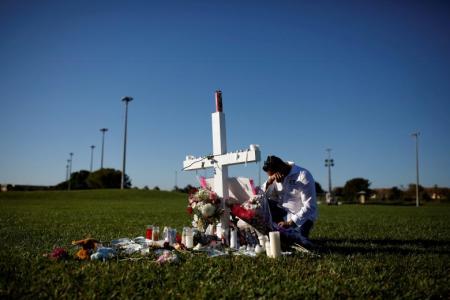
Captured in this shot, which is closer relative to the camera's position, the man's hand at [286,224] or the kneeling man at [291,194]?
the man's hand at [286,224]

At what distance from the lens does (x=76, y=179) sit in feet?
330

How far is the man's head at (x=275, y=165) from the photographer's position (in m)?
6.93

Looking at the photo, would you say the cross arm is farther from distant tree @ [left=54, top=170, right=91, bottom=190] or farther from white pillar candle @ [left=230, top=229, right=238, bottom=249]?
distant tree @ [left=54, top=170, right=91, bottom=190]

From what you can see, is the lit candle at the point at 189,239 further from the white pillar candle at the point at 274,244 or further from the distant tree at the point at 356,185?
the distant tree at the point at 356,185

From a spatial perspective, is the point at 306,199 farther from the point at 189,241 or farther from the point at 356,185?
the point at 356,185

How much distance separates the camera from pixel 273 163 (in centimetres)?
692

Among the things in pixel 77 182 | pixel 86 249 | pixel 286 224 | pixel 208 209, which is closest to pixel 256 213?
pixel 208 209

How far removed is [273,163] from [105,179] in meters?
86.6

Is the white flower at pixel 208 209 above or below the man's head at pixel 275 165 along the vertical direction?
below

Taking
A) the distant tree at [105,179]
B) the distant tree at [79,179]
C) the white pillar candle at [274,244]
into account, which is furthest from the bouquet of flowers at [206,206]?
the distant tree at [79,179]

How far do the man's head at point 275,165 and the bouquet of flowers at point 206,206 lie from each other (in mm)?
1314

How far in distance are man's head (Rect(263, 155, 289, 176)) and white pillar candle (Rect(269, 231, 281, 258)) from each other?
1.80m

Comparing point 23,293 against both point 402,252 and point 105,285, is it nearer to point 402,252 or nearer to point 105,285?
point 105,285

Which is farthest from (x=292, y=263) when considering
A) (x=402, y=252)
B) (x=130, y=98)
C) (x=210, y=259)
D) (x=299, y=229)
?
(x=130, y=98)
